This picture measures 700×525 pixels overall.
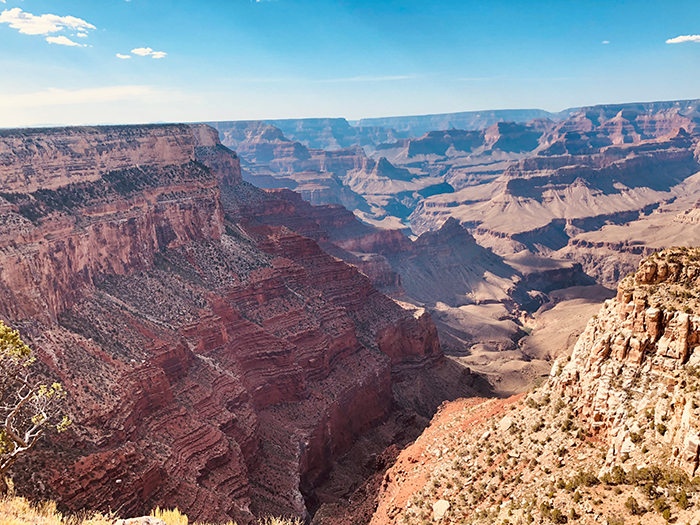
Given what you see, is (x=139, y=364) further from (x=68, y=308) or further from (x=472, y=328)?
(x=472, y=328)

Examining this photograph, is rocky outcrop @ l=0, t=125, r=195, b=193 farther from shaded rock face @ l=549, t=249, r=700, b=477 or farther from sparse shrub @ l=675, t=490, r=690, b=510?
sparse shrub @ l=675, t=490, r=690, b=510

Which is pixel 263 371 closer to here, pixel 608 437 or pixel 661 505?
pixel 608 437

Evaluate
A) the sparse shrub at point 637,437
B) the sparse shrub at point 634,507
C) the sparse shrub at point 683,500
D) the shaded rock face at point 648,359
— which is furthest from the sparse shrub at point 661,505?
the sparse shrub at point 637,437

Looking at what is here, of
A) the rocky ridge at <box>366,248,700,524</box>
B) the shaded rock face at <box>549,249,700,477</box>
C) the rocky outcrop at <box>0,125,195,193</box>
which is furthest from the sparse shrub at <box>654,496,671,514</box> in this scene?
the rocky outcrop at <box>0,125,195,193</box>

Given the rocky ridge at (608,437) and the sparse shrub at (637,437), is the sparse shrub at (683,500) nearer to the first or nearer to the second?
the rocky ridge at (608,437)

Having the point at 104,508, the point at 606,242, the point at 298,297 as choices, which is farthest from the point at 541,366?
the point at 606,242

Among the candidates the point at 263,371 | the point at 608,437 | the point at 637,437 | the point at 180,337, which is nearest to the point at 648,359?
the point at 637,437

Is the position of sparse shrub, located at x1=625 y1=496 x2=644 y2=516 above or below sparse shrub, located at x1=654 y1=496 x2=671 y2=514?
below
